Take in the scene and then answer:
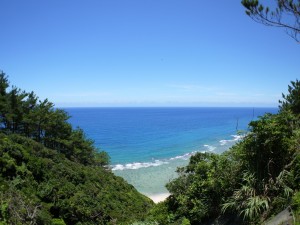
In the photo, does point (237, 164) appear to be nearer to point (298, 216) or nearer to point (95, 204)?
point (298, 216)

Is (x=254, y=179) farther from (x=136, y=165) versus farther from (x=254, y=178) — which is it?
(x=136, y=165)

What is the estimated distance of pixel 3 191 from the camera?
13.0 meters

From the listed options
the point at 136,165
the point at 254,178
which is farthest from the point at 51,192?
the point at 136,165

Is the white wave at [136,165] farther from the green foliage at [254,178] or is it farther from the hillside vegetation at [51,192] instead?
the green foliage at [254,178]

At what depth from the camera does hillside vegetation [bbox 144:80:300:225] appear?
23.4 feet

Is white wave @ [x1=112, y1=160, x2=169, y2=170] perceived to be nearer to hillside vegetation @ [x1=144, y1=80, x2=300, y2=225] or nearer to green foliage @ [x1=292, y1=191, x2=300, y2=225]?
hillside vegetation @ [x1=144, y1=80, x2=300, y2=225]

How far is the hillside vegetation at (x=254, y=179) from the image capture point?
7.14m

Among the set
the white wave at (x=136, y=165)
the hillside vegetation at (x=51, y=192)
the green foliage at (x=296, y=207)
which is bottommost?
the white wave at (x=136, y=165)

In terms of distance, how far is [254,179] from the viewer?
7809mm

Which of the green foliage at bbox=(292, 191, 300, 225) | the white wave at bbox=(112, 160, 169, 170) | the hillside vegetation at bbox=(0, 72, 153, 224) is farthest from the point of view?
the white wave at bbox=(112, 160, 169, 170)

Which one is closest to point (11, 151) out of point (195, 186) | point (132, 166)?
point (195, 186)

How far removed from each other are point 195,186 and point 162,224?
7.20 feet

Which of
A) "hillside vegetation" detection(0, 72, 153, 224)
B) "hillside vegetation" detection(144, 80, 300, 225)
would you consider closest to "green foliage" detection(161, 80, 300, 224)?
"hillside vegetation" detection(144, 80, 300, 225)

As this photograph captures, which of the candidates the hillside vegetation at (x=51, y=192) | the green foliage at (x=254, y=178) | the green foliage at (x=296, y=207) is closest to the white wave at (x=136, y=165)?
the hillside vegetation at (x=51, y=192)
